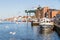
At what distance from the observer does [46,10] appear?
140 meters

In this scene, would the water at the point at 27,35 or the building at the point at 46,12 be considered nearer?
the water at the point at 27,35

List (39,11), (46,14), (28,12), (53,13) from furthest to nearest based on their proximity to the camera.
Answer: (28,12) < (39,11) < (46,14) < (53,13)

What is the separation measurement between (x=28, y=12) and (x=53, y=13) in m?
39.4

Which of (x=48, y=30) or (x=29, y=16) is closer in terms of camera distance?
(x=48, y=30)

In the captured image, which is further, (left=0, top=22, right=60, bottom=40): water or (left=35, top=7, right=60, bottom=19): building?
(left=35, top=7, right=60, bottom=19): building

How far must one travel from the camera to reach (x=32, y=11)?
16350cm

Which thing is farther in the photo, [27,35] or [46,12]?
[46,12]

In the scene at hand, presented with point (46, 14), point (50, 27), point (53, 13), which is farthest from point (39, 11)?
point (50, 27)

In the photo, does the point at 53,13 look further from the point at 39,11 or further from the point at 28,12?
the point at 28,12

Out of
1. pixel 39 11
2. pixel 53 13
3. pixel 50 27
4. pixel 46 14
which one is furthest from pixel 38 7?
pixel 50 27

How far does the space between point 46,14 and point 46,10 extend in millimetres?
5318

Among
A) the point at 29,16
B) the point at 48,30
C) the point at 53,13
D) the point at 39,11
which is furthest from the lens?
the point at 29,16

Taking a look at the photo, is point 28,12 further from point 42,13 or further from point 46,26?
point 46,26

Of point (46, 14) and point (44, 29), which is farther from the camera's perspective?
point (46, 14)
